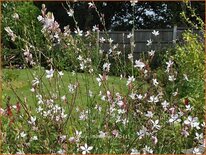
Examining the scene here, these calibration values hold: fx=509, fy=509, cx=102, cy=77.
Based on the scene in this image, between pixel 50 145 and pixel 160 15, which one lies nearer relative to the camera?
pixel 50 145

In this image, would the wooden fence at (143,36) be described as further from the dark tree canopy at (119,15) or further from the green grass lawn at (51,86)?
the dark tree canopy at (119,15)

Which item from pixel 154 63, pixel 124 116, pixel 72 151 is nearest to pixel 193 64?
pixel 124 116

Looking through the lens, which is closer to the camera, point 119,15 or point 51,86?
point 51,86

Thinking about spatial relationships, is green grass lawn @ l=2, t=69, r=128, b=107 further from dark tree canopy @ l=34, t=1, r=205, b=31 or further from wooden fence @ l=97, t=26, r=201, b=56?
dark tree canopy @ l=34, t=1, r=205, b=31

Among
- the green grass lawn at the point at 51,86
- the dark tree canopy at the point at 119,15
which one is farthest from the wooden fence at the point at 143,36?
the dark tree canopy at the point at 119,15

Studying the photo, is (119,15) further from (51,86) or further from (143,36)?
(51,86)

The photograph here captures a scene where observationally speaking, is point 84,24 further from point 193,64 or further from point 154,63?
point 193,64

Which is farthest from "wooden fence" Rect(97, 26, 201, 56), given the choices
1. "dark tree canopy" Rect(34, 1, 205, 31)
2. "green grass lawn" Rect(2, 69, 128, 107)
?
"dark tree canopy" Rect(34, 1, 205, 31)

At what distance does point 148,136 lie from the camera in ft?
9.39

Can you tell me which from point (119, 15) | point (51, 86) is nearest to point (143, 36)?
point (119, 15)

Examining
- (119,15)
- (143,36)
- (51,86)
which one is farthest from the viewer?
(119,15)

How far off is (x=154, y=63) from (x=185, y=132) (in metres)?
10.9

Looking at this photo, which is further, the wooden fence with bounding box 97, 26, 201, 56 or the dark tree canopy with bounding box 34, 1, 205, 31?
the dark tree canopy with bounding box 34, 1, 205, 31

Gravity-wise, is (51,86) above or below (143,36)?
above
